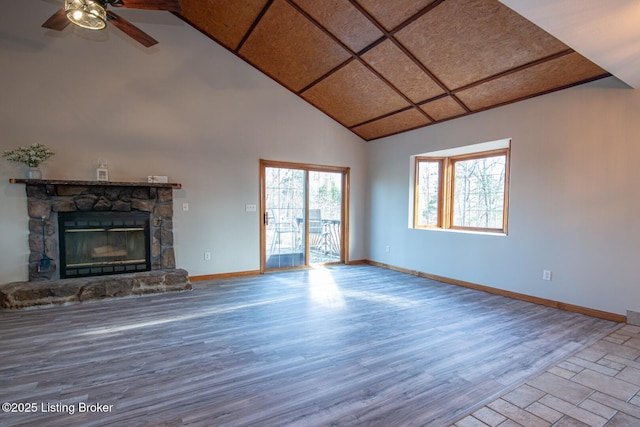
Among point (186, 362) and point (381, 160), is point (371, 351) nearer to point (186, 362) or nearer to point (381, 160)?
point (186, 362)

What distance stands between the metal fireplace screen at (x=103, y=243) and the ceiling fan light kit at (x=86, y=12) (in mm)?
2662

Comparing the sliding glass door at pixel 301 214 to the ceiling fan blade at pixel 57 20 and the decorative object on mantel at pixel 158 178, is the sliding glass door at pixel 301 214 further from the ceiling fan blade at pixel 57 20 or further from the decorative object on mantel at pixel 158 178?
the ceiling fan blade at pixel 57 20

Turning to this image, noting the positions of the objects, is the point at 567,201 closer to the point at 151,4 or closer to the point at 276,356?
the point at 276,356

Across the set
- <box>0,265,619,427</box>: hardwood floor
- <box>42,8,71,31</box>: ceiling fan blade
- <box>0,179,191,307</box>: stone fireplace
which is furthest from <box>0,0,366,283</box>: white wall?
<box>42,8,71,31</box>: ceiling fan blade

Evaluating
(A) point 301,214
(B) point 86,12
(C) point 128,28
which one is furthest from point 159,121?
(A) point 301,214

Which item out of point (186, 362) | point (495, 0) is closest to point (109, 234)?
point (186, 362)

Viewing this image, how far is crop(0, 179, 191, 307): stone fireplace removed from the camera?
3.87 meters

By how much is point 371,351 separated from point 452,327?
1.04m

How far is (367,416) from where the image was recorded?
1.78m

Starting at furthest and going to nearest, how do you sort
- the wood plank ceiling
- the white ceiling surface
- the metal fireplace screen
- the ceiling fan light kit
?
the metal fireplace screen < the wood plank ceiling < the ceiling fan light kit < the white ceiling surface

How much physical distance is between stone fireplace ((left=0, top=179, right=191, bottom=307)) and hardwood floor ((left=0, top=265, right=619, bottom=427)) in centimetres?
26

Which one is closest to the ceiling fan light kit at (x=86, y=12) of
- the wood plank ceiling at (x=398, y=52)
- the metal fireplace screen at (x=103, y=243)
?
the wood plank ceiling at (x=398, y=52)

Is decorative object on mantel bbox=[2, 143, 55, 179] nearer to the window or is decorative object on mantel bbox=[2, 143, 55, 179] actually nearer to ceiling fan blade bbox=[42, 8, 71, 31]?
ceiling fan blade bbox=[42, 8, 71, 31]

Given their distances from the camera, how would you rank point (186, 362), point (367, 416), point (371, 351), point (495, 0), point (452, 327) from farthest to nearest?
point (452, 327) → point (495, 0) → point (371, 351) → point (186, 362) → point (367, 416)
